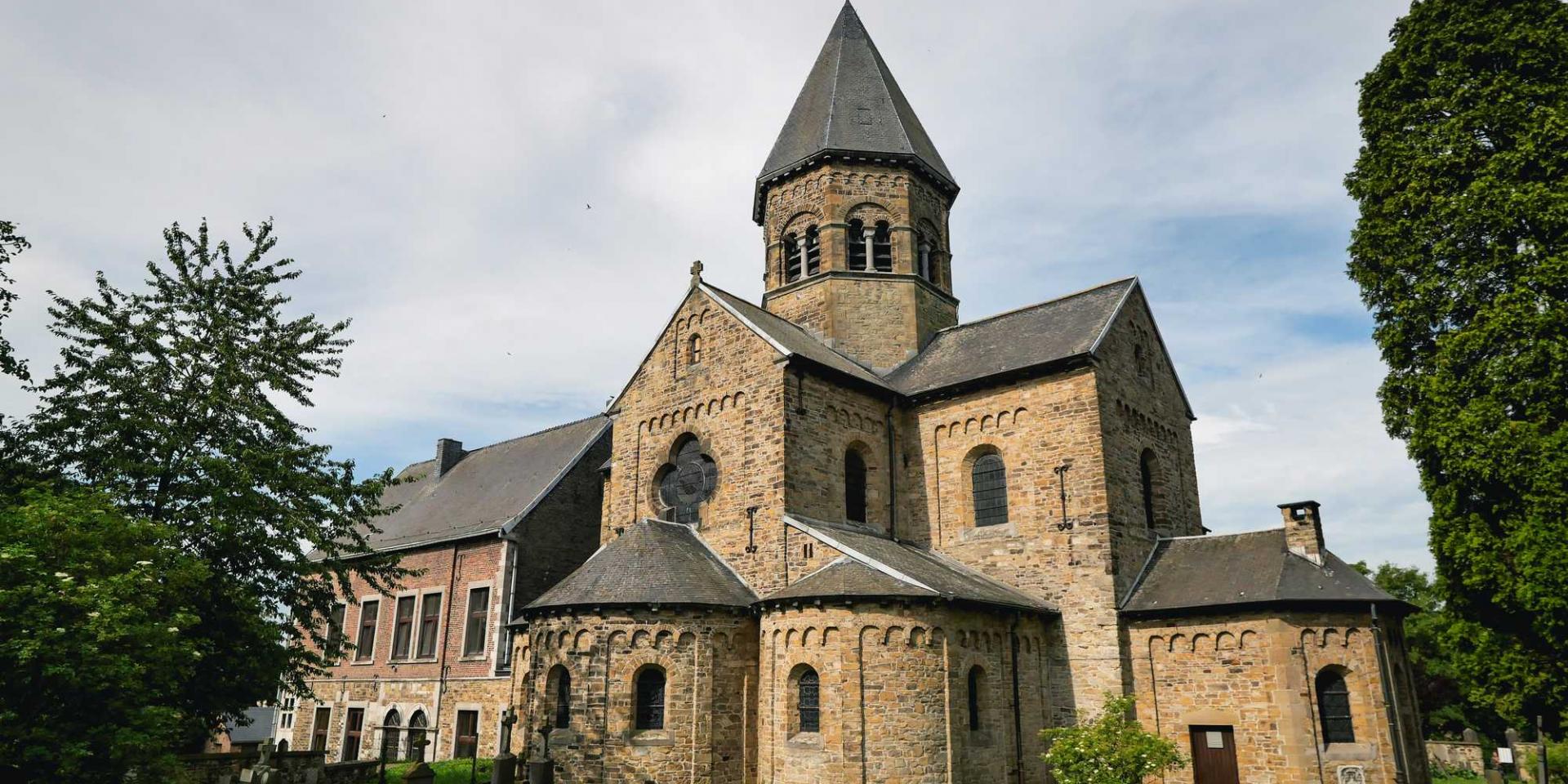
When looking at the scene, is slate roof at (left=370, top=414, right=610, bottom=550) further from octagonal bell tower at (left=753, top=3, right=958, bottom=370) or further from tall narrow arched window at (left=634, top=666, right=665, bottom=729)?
tall narrow arched window at (left=634, top=666, right=665, bottom=729)

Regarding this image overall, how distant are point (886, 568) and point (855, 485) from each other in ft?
15.1

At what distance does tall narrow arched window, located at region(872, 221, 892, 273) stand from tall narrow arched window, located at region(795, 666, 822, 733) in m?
12.9

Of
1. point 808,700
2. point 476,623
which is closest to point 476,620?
point 476,623

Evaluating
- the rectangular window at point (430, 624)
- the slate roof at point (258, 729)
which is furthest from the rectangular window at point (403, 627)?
the slate roof at point (258, 729)

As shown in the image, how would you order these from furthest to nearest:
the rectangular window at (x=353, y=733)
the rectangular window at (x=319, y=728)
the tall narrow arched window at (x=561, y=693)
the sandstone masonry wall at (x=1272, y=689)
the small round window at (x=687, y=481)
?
1. the rectangular window at (x=319, y=728)
2. the rectangular window at (x=353, y=733)
3. the small round window at (x=687, y=481)
4. the tall narrow arched window at (x=561, y=693)
5. the sandstone masonry wall at (x=1272, y=689)

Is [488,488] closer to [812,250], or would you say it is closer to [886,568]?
[812,250]

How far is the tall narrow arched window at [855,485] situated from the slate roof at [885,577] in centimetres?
69

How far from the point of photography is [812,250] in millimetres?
26156

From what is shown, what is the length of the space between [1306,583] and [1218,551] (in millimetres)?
2152

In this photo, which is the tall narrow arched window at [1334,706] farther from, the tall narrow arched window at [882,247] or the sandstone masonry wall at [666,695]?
the tall narrow arched window at [882,247]

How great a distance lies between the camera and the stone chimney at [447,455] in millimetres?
34750

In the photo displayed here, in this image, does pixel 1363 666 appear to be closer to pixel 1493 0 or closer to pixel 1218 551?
pixel 1218 551

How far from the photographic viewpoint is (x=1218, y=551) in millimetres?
19047

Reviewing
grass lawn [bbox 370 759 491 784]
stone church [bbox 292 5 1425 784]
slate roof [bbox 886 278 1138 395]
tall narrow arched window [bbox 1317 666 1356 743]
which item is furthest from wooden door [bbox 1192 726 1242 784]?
grass lawn [bbox 370 759 491 784]
